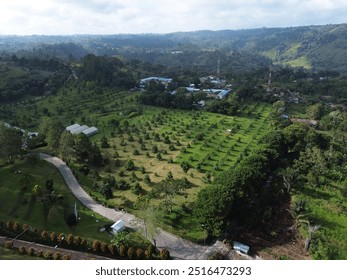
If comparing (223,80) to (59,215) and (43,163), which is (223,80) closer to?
(43,163)

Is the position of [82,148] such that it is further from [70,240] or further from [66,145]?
[70,240]

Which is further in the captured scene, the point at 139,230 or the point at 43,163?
the point at 43,163

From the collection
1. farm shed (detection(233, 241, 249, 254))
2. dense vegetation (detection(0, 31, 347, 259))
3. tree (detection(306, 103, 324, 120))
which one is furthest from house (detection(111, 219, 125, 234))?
tree (detection(306, 103, 324, 120))

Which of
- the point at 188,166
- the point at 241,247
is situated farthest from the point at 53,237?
the point at 188,166

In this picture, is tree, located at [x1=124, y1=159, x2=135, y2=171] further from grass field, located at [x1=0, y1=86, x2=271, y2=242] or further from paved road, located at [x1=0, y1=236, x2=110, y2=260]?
paved road, located at [x1=0, y1=236, x2=110, y2=260]

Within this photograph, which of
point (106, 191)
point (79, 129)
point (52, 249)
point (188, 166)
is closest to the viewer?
point (52, 249)
